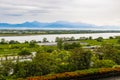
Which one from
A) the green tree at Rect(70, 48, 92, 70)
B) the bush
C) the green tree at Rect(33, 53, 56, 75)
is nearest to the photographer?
the green tree at Rect(33, 53, 56, 75)

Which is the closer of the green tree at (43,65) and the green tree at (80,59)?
the green tree at (43,65)

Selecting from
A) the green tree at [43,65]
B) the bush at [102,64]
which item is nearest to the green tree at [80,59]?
the bush at [102,64]

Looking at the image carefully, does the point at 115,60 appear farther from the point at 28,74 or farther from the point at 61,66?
the point at 28,74

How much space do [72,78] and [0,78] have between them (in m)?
5.54

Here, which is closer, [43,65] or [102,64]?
[43,65]

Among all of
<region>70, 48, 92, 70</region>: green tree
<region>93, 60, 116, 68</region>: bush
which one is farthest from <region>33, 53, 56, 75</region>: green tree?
<region>93, 60, 116, 68</region>: bush

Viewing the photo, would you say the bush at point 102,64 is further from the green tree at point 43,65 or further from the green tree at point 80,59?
the green tree at point 43,65

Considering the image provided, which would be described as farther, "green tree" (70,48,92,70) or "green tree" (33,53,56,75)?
"green tree" (70,48,92,70)

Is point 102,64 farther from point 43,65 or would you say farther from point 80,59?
point 43,65

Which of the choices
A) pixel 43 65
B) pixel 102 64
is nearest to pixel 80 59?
pixel 102 64

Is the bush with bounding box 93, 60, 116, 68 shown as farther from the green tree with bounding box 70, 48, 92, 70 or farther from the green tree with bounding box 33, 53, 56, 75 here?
the green tree with bounding box 33, 53, 56, 75

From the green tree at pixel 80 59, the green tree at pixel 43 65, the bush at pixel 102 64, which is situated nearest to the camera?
the green tree at pixel 43 65

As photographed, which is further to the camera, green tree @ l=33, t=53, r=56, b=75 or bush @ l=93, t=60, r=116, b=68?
bush @ l=93, t=60, r=116, b=68

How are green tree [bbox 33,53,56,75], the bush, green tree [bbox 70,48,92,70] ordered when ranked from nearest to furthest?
green tree [bbox 33,53,56,75] → the bush → green tree [bbox 70,48,92,70]
